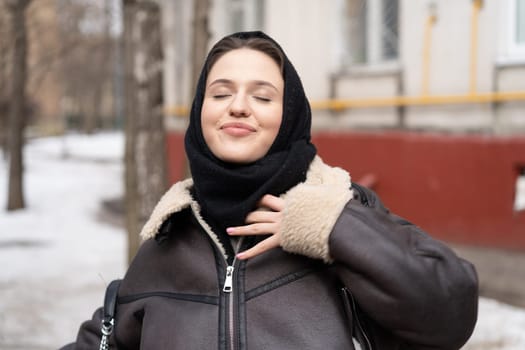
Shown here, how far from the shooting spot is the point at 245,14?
9.19 metres

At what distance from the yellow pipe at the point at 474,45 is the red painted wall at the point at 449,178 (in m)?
0.60

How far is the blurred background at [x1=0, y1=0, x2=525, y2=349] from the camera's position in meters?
4.86

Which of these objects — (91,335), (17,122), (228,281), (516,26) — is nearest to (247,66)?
(228,281)

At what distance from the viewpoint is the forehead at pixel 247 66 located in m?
1.58

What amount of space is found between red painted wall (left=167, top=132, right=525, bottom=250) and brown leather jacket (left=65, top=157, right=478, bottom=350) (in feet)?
15.1

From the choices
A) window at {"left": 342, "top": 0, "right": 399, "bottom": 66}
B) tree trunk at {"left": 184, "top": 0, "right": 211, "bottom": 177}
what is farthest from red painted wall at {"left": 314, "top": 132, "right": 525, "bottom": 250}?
tree trunk at {"left": 184, "top": 0, "right": 211, "bottom": 177}

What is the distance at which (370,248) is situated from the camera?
1345mm

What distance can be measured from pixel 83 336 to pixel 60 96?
146ft

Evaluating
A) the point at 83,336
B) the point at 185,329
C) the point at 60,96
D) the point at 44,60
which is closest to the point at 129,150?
the point at 83,336

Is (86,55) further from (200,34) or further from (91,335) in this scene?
(91,335)

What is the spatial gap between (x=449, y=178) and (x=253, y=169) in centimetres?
556

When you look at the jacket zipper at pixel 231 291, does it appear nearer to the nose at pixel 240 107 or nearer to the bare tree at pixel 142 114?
the nose at pixel 240 107

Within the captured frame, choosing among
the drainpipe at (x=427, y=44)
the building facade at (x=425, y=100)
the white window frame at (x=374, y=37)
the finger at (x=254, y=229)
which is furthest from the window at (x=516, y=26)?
the finger at (x=254, y=229)

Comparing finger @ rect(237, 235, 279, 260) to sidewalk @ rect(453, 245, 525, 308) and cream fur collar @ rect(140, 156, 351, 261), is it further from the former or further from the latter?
sidewalk @ rect(453, 245, 525, 308)
